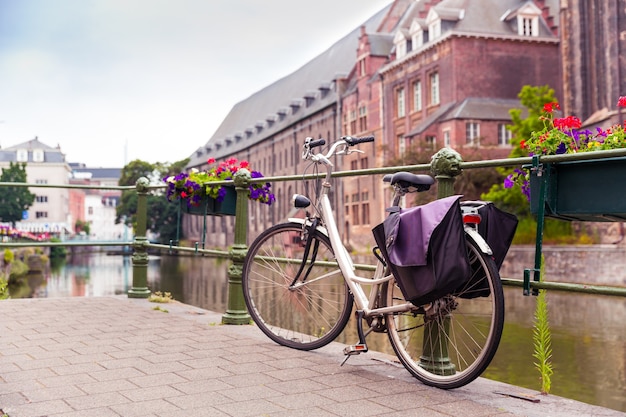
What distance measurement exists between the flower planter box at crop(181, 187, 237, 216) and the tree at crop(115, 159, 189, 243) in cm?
6631

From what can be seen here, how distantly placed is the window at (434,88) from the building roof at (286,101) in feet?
42.6

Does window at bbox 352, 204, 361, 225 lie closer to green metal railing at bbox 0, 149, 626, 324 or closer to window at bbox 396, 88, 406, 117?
window at bbox 396, 88, 406, 117

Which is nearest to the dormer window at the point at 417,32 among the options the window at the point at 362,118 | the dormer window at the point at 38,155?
the window at the point at 362,118

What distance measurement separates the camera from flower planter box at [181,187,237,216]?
689cm

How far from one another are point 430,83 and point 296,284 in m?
35.7

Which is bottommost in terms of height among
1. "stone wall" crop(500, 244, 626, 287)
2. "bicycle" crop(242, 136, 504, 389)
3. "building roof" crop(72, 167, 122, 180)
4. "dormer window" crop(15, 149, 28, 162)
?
"stone wall" crop(500, 244, 626, 287)

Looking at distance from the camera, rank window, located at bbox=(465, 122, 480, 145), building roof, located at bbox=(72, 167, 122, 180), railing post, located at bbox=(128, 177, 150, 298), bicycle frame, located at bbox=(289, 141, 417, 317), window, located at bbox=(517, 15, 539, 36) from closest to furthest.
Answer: bicycle frame, located at bbox=(289, 141, 417, 317)
railing post, located at bbox=(128, 177, 150, 298)
window, located at bbox=(465, 122, 480, 145)
window, located at bbox=(517, 15, 539, 36)
building roof, located at bbox=(72, 167, 122, 180)

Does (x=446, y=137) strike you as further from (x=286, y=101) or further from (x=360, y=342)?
(x=286, y=101)

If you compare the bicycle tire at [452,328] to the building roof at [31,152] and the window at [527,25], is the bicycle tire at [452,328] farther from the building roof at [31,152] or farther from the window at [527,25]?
the building roof at [31,152]

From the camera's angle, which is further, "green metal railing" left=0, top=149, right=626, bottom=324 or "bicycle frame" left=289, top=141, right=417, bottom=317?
"bicycle frame" left=289, top=141, right=417, bottom=317

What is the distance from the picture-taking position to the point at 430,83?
3934cm

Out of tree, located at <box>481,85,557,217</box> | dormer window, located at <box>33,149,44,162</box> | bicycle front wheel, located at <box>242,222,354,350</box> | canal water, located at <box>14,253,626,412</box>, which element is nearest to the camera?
bicycle front wheel, located at <box>242,222,354,350</box>

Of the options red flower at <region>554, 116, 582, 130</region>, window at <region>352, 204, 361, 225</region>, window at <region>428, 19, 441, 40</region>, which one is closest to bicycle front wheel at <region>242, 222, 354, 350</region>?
red flower at <region>554, 116, 582, 130</region>

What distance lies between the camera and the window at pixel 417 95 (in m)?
40.0
